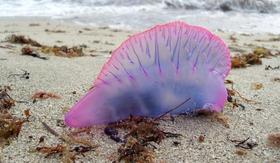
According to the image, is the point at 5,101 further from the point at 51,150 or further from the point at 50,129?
the point at 51,150

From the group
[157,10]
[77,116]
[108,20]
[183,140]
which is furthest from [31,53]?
[157,10]

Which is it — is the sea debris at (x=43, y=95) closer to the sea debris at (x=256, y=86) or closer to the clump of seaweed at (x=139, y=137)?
the clump of seaweed at (x=139, y=137)

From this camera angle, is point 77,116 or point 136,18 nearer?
point 77,116

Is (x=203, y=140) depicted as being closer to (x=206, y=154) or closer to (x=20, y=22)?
(x=206, y=154)

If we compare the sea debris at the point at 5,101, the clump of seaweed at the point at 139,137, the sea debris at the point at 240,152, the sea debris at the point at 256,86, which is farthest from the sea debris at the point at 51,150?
the sea debris at the point at 256,86

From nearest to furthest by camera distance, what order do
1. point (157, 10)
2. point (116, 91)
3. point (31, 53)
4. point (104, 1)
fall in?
point (116, 91)
point (31, 53)
point (157, 10)
point (104, 1)

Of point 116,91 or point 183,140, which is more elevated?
point 116,91

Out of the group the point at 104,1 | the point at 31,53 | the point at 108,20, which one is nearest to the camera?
the point at 31,53
